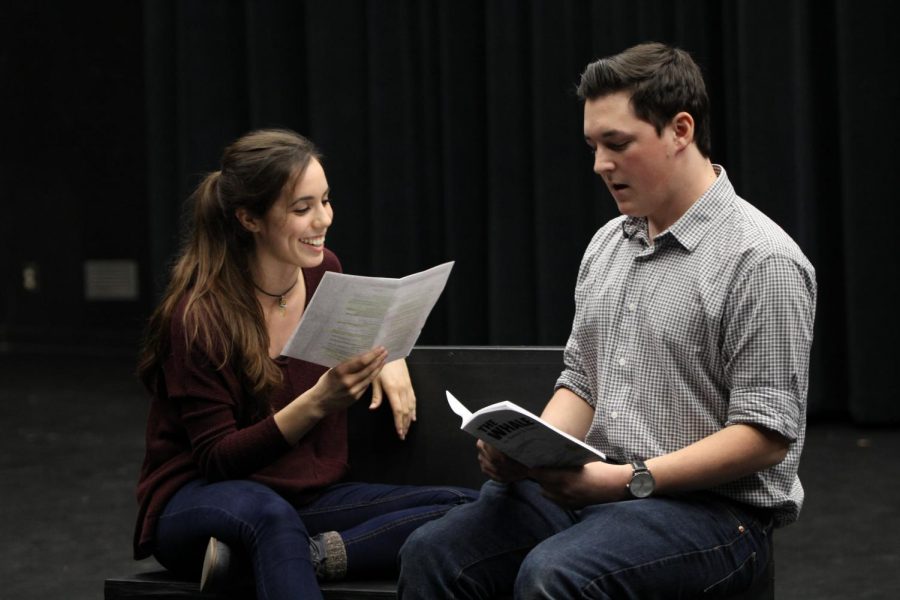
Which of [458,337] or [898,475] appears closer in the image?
[898,475]

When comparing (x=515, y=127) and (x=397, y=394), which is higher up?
(x=515, y=127)

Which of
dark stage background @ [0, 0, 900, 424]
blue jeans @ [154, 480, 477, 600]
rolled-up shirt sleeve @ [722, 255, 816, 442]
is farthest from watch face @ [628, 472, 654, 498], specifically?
dark stage background @ [0, 0, 900, 424]

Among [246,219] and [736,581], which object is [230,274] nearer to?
[246,219]

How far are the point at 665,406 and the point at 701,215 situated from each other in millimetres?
259

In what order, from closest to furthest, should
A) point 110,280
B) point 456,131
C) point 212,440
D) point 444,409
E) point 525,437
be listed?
point 525,437 < point 212,440 < point 444,409 < point 456,131 < point 110,280

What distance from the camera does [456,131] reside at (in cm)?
477

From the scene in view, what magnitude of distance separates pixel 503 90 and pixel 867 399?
1636mm

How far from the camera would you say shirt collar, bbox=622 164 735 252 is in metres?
1.71

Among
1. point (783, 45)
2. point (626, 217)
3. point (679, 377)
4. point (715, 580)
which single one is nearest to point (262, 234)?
point (626, 217)

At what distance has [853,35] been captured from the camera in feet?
13.3

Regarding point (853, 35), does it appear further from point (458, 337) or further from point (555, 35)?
point (458, 337)

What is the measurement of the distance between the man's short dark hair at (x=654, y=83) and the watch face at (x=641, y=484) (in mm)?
449

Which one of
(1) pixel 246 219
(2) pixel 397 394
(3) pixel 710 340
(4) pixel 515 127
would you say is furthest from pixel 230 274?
(4) pixel 515 127

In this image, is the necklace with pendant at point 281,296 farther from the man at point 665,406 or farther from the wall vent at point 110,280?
the wall vent at point 110,280
